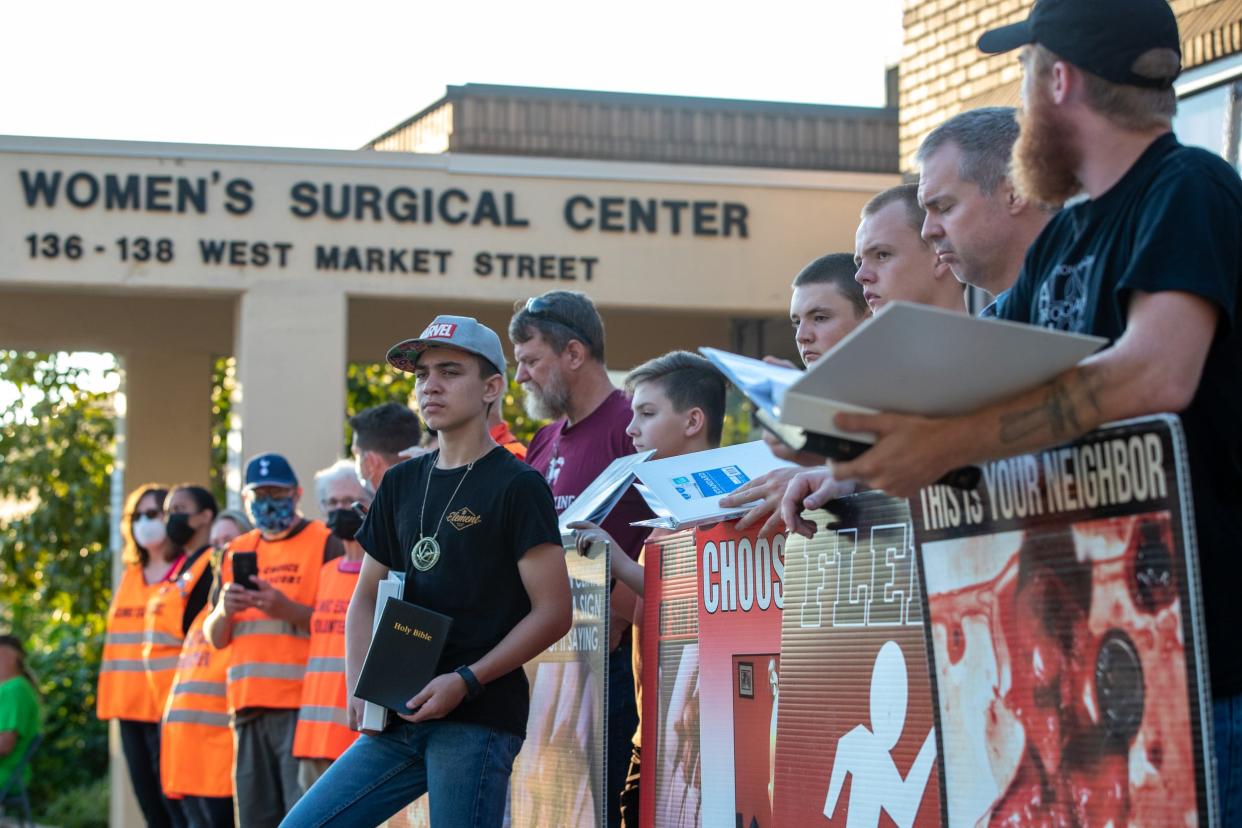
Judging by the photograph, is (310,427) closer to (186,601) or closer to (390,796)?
(186,601)

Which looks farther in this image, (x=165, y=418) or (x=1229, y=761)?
(x=165, y=418)

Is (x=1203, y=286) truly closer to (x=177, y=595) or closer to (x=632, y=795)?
(x=632, y=795)

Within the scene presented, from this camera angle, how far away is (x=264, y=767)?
25.7 ft

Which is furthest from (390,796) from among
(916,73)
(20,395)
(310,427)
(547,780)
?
(20,395)

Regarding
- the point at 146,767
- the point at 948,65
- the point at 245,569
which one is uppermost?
the point at 948,65

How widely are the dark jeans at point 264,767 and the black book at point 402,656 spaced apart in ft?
10.8

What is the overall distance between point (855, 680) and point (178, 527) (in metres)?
7.24

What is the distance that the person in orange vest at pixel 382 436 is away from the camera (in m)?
7.18

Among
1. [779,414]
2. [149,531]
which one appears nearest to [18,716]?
[149,531]

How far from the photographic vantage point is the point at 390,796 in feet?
15.4

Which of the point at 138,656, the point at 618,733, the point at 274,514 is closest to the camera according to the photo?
the point at 618,733

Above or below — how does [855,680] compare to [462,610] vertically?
below

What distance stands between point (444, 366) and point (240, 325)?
842cm

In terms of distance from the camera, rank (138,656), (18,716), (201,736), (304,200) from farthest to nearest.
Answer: (304,200)
(18,716)
(138,656)
(201,736)
